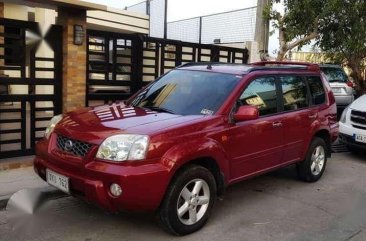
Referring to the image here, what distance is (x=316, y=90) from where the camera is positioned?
671 centimetres

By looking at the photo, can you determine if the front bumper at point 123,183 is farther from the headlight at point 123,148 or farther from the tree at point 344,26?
the tree at point 344,26

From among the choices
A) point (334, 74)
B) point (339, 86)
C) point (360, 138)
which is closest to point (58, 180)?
point (360, 138)

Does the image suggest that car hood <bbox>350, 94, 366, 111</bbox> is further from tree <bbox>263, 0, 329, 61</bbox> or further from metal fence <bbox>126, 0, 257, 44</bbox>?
metal fence <bbox>126, 0, 257, 44</bbox>

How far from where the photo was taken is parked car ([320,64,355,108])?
44.9 ft

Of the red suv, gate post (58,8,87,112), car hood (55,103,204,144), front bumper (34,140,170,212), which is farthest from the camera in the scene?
gate post (58,8,87,112)

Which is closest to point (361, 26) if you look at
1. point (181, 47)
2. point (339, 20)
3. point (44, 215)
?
point (339, 20)

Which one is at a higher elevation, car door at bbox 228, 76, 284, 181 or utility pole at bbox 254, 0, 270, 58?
utility pole at bbox 254, 0, 270, 58

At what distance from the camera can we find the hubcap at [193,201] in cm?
436

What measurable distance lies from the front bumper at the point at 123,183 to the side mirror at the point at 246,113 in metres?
1.19

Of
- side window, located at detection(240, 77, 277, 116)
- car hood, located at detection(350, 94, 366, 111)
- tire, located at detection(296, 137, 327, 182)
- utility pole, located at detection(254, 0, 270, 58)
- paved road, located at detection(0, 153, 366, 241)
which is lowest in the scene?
paved road, located at detection(0, 153, 366, 241)

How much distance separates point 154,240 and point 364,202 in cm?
309

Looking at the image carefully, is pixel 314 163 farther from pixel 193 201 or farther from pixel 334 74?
pixel 334 74

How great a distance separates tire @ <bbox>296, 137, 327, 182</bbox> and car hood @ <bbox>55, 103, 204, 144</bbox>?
2444 mm

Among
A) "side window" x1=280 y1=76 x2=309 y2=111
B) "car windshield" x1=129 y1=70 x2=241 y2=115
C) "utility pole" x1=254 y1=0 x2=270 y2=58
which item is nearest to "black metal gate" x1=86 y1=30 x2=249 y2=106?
"utility pole" x1=254 y1=0 x2=270 y2=58
